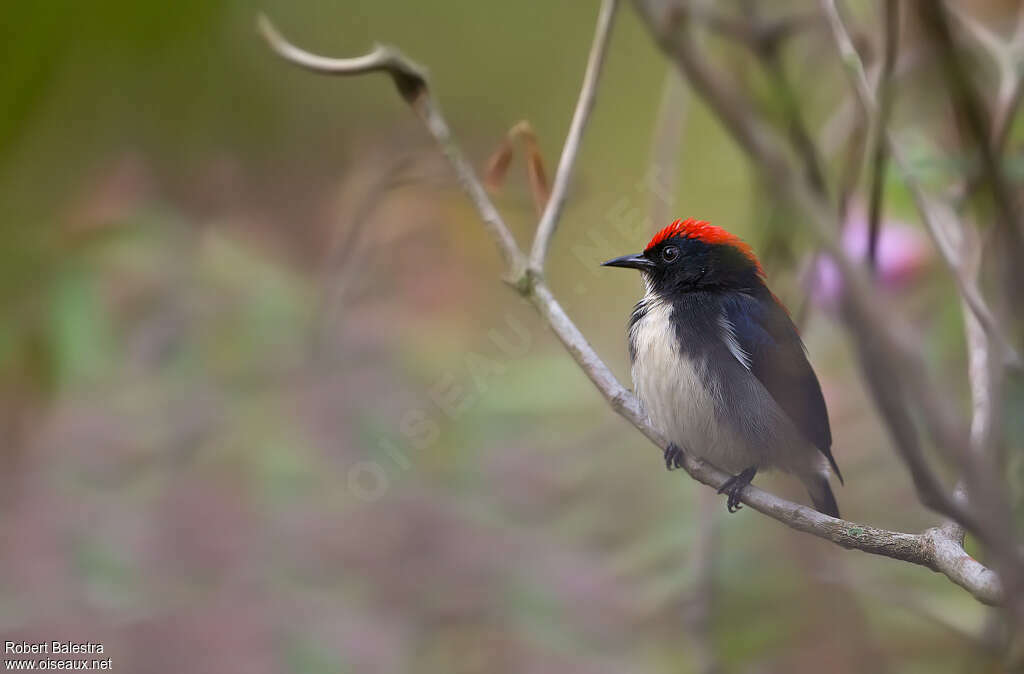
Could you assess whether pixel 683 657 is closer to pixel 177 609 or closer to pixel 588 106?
pixel 177 609

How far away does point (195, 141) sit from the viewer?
16.0 ft

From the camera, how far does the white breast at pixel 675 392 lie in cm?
273

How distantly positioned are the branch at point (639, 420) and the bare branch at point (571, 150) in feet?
0.28

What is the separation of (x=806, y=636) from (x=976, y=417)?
5.04ft

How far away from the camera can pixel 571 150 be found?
230cm

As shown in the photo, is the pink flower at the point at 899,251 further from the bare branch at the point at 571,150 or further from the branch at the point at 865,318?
the branch at the point at 865,318

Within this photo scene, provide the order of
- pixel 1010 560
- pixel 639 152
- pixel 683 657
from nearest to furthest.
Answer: pixel 1010 560 → pixel 683 657 → pixel 639 152

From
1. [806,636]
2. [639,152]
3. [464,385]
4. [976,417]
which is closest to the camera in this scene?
[976,417]

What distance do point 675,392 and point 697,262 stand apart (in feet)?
1.32

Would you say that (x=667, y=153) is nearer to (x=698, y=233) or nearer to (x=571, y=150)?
(x=698, y=233)

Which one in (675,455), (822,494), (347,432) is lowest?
(347,432)

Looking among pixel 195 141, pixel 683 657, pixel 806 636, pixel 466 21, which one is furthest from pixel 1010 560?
pixel 466 21

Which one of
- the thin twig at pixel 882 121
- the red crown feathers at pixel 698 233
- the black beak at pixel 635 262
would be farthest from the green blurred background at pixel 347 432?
the thin twig at pixel 882 121

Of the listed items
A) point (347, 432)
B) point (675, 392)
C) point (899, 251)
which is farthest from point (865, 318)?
point (347, 432)
